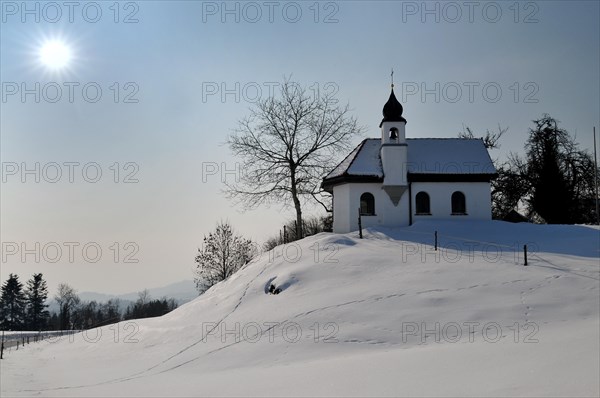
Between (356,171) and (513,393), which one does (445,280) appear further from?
(356,171)

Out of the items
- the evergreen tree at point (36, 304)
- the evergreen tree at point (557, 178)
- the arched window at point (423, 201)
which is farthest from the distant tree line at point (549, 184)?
the evergreen tree at point (36, 304)

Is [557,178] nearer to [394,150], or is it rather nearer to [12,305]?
[394,150]

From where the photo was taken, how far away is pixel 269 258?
26.3 metres

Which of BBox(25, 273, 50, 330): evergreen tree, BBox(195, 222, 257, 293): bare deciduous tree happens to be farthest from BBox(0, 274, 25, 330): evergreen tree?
BBox(195, 222, 257, 293): bare deciduous tree

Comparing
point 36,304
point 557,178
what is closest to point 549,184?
point 557,178

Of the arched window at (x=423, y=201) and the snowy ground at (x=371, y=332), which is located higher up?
the arched window at (x=423, y=201)

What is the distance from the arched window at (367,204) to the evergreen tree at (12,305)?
72458mm

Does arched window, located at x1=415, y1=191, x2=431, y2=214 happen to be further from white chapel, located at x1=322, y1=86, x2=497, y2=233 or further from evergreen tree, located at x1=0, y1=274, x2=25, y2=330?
evergreen tree, located at x1=0, y1=274, x2=25, y2=330

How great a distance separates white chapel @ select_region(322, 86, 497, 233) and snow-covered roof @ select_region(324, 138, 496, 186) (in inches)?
2.3

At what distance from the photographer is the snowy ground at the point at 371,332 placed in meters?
10.8

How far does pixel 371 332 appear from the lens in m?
15.7

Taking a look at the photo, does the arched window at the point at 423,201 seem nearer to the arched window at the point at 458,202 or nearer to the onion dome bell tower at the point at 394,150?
the onion dome bell tower at the point at 394,150

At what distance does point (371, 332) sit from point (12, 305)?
83.2 m

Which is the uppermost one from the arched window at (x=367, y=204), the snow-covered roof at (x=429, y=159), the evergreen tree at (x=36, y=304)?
the snow-covered roof at (x=429, y=159)
